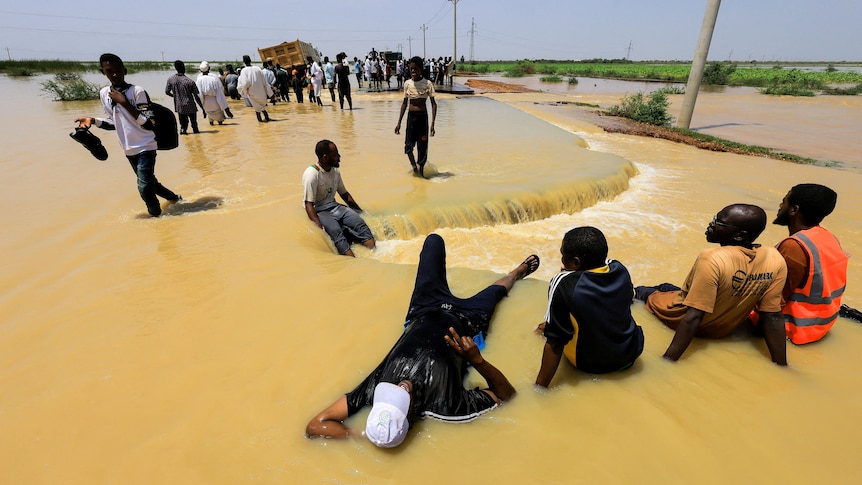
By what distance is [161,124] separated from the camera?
193 inches

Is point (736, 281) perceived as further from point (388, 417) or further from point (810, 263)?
point (388, 417)

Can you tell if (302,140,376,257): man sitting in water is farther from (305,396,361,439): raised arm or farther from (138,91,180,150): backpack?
(305,396,361,439): raised arm

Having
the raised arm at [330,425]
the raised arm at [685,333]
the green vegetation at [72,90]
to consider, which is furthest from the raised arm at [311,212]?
the green vegetation at [72,90]

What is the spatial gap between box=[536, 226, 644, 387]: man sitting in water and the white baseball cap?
0.90 meters

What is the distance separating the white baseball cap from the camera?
6.46ft

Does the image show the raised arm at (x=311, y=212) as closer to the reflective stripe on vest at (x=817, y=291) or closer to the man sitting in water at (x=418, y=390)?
the man sitting in water at (x=418, y=390)

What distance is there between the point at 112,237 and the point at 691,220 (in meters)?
7.97

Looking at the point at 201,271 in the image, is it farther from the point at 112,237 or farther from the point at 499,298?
the point at 499,298

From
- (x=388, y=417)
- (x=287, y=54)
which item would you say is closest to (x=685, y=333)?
(x=388, y=417)

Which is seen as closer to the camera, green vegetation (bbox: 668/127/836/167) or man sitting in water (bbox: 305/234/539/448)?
man sitting in water (bbox: 305/234/539/448)

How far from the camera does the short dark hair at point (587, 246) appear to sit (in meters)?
2.22

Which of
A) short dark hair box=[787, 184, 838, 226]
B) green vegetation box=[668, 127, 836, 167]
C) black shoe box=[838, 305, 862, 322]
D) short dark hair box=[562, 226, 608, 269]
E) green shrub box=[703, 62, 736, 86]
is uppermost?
green shrub box=[703, 62, 736, 86]

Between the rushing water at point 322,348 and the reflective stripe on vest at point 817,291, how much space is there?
0.54 feet

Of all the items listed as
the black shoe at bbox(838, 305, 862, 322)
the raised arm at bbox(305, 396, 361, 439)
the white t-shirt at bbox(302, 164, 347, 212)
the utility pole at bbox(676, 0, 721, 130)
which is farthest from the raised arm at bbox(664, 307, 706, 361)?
the utility pole at bbox(676, 0, 721, 130)
